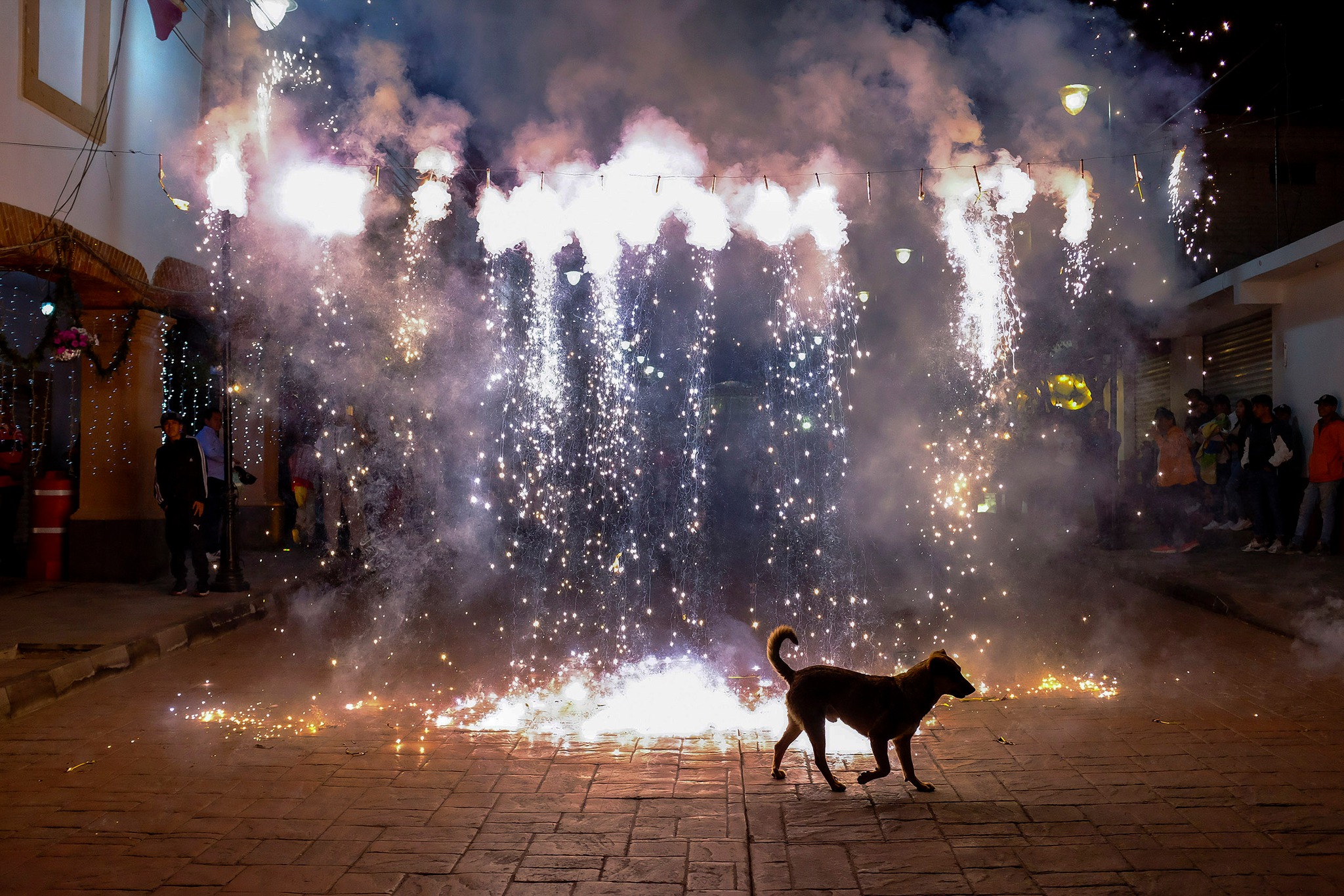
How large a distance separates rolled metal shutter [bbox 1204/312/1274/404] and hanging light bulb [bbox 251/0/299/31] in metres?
13.9

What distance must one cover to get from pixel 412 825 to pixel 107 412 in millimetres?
8394

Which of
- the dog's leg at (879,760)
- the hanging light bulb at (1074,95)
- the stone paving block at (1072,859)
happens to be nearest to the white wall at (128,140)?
the dog's leg at (879,760)

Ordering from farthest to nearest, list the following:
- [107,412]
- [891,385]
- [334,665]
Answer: [891,385]
[107,412]
[334,665]

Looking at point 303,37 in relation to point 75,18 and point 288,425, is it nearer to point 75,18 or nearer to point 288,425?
point 75,18

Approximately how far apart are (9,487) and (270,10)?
251 inches

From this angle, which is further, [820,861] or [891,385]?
[891,385]

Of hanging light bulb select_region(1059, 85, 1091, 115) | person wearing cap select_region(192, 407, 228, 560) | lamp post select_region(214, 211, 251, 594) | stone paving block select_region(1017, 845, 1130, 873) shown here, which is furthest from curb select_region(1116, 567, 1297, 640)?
person wearing cap select_region(192, 407, 228, 560)

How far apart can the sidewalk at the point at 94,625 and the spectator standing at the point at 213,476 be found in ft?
2.32

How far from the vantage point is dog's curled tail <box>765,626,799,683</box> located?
385cm

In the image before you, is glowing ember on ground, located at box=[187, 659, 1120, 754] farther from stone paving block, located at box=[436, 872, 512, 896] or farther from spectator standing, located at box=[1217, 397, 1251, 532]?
spectator standing, located at box=[1217, 397, 1251, 532]

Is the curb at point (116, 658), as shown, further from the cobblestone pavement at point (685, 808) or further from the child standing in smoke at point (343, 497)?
the child standing in smoke at point (343, 497)

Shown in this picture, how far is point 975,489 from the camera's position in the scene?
17.8m

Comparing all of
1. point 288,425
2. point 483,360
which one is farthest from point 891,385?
point 288,425

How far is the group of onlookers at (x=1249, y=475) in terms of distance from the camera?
9898mm
